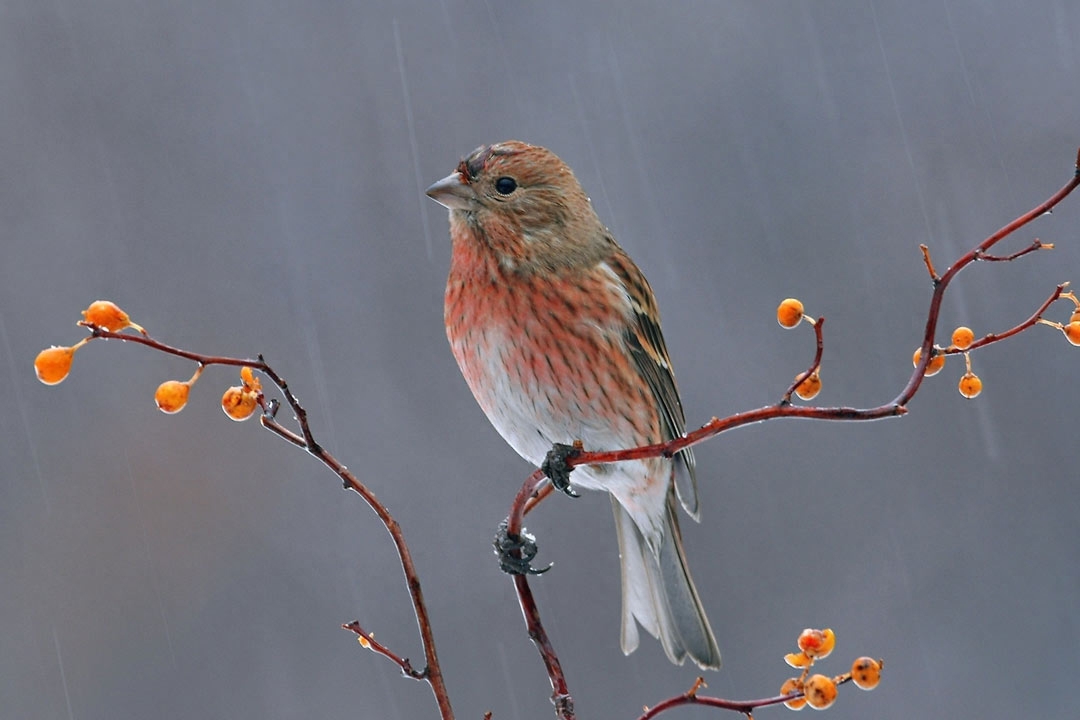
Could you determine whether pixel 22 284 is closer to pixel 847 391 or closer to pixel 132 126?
pixel 132 126

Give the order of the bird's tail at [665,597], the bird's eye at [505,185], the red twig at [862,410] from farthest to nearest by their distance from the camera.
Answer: the bird's tail at [665,597] → the bird's eye at [505,185] → the red twig at [862,410]

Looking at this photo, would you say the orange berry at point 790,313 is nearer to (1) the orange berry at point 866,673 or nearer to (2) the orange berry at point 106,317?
(1) the orange berry at point 866,673

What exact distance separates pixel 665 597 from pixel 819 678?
173 centimetres

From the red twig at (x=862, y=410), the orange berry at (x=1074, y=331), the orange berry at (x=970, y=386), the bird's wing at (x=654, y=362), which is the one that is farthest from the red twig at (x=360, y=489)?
the bird's wing at (x=654, y=362)

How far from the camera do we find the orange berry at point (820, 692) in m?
1.61

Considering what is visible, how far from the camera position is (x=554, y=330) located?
3.07 m

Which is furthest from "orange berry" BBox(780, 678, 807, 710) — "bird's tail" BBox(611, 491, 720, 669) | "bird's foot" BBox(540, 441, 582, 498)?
"bird's tail" BBox(611, 491, 720, 669)

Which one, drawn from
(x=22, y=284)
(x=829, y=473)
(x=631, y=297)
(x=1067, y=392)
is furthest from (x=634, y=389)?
(x=22, y=284)

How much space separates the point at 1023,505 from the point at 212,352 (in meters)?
4.34

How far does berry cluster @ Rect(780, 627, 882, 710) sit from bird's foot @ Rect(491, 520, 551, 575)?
0.49 m

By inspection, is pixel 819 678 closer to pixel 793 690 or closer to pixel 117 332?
pixel 793 690

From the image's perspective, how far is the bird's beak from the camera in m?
2.87

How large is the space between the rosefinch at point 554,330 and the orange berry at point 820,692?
1381mm

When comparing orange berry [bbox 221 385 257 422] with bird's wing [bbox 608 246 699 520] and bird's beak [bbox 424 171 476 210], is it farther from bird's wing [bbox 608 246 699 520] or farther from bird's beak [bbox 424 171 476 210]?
bird's wing [bbox 608 246 699 520]
